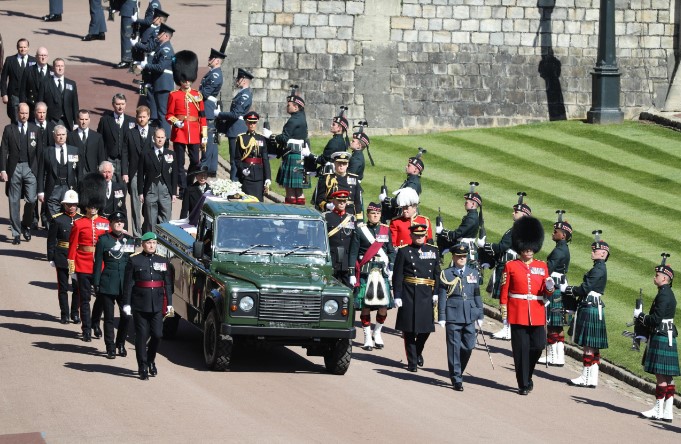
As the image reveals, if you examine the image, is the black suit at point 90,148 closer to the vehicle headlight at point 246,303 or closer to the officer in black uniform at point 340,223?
the officer in black uniform at point 340,223

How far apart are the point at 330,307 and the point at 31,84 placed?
35.1 feet

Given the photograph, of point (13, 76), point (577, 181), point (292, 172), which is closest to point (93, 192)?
point (292, 172)

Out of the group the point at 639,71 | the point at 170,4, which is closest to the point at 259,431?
the point at 639,71

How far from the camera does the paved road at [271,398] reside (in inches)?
649

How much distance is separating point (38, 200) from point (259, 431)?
1080cm

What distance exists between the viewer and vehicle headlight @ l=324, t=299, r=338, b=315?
19062mm

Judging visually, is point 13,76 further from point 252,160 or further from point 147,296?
point 147,296

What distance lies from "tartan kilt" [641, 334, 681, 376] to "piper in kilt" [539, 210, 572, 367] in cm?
223

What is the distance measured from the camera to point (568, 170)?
33.2 metres

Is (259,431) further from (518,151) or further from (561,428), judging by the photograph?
(518,151)

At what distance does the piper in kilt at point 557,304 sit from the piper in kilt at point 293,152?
6127 mm

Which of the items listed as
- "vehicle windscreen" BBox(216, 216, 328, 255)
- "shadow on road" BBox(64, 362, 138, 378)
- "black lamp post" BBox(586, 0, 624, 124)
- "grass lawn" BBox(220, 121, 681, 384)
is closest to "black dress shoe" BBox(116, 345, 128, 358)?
"shadow on road" BBox(64, 362, 138, 378)

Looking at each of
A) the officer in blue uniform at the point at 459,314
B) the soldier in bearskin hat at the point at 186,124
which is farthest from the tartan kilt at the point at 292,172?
the officer in blue uniform at the point at 459,314

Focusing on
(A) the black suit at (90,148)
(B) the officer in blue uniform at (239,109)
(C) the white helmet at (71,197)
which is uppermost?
(B) the officer in blue uniform at (239,109)
